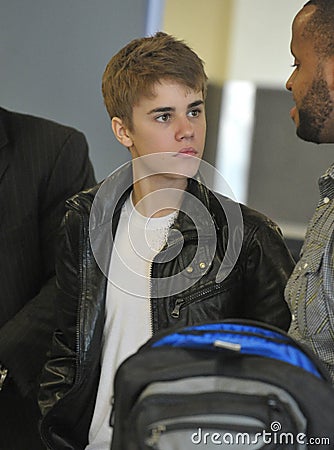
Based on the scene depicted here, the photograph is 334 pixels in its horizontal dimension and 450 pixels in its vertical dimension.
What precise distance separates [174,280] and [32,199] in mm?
666

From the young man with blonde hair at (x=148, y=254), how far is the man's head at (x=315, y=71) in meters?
0.25

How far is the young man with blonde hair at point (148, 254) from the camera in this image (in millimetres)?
1885

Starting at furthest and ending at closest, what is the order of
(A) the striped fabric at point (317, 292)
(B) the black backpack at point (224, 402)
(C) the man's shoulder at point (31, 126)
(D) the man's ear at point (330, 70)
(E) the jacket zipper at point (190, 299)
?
(C) the man's shoulder at point (31, 126) → (E) the jacket zipper at point (190, 299) → (D) the man's ear at point (330, 70) → (A) the striped fabric at point (317, 292) → (B) the black backpack at point (224, 402)

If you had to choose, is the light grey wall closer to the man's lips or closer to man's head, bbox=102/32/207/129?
man's head, bbox=102/32/207/129

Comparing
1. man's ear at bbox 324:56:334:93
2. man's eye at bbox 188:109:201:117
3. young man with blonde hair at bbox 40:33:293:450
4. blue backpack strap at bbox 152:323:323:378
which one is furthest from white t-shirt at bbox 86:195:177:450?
blue backpack strap at bbox 152:323:323:378

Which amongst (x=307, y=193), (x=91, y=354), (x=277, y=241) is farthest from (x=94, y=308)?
(x=307, y=193)

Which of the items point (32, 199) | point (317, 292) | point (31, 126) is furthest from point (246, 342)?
point (31, 126)

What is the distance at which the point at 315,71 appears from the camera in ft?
5.62

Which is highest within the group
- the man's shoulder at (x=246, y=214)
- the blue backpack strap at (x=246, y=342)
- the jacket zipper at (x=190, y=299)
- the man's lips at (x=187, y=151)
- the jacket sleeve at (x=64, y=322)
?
the man's lips at (x=187, y=151)

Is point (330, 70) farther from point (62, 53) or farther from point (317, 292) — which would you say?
point (62, 53)

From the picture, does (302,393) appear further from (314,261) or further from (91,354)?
(91,354)

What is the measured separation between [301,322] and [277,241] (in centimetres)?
29

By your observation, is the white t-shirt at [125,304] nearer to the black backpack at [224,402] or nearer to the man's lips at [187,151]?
the man's lips at [187,151]

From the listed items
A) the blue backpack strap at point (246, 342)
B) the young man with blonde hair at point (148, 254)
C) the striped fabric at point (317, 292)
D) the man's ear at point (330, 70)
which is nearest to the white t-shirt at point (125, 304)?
the young man with blonde hair at point (148, 254)
